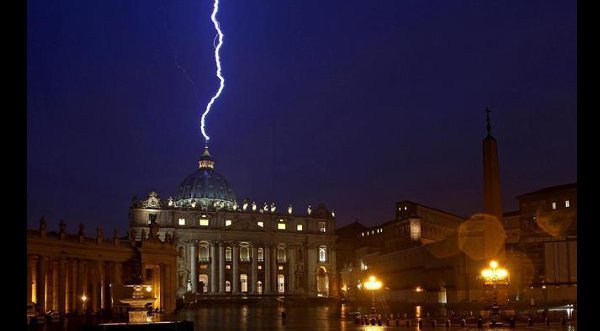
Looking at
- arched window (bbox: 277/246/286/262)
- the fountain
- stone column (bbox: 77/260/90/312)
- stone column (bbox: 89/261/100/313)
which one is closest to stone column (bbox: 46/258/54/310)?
stone column (bbox: 77/260/90/312)

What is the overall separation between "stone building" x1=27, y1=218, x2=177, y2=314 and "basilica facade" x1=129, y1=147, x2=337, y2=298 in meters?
57.6

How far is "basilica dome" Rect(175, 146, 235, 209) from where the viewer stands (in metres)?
144

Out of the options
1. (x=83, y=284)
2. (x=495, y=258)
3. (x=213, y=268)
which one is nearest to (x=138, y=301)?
(x=83, y=284)

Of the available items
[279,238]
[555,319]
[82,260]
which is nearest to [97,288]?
[82,260]

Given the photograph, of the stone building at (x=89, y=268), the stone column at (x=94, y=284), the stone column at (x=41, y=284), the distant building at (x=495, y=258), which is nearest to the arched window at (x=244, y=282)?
the distant building at (x=495, y=258)

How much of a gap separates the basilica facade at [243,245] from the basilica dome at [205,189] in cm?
32

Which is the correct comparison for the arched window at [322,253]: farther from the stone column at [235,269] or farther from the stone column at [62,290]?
the stone column at [62,290]

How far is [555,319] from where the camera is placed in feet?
119

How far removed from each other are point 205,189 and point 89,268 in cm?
9443

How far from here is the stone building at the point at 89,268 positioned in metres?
44.2

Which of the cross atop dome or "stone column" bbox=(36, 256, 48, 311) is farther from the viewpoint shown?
the cross atop dome

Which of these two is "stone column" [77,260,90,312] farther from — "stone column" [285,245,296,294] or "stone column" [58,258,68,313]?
"stone column" [285,245,296,294]
